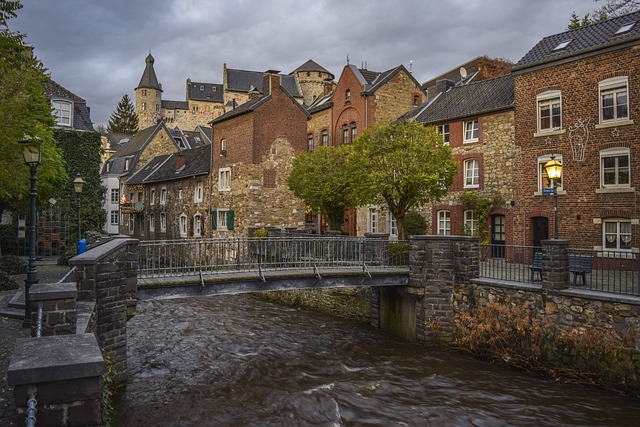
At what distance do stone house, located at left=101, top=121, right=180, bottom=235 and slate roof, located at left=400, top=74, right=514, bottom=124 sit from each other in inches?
1199

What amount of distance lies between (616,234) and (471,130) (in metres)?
9.04

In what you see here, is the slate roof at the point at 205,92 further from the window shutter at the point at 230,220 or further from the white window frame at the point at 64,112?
the window shutter at the point at 230,220

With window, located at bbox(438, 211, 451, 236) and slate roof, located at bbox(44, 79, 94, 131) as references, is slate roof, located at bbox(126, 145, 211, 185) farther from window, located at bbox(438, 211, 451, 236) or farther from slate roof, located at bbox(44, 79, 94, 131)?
window, located at bbox(438, 211, 451, 236)

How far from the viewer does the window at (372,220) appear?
102 ft

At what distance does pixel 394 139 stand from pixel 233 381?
11747mm

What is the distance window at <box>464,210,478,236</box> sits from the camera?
80.6ft

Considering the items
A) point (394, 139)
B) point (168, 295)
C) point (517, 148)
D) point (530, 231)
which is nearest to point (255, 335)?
point (168, 295)

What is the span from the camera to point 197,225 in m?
35.4

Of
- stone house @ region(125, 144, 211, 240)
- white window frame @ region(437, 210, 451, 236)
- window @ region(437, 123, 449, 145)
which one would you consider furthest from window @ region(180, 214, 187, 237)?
window @ region(437, 123, 449, 145)

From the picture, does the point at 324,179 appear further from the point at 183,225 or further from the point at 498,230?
the point at 183,225

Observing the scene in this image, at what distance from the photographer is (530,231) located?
2189 cm

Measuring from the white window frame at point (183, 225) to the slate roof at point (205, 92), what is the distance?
62.1m

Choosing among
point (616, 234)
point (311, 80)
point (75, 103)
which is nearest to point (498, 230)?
Result: point (616, 234)

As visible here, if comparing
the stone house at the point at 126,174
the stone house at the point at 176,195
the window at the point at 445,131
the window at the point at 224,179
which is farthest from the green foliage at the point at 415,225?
the stone house at the point at 126,174
